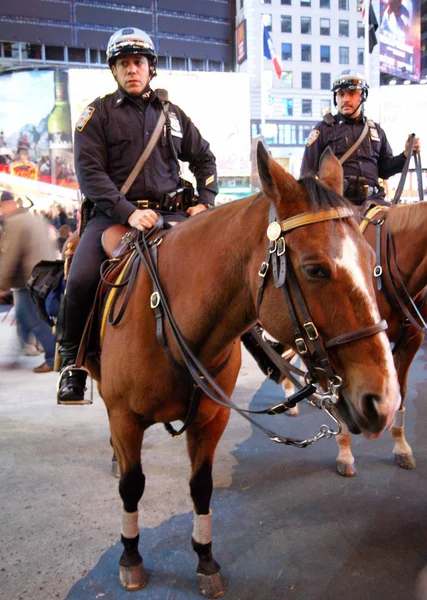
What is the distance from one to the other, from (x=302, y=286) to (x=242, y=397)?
4472mm

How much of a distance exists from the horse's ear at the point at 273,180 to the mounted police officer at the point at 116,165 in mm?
1228

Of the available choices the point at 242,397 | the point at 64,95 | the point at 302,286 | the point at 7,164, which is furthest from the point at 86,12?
the point at 302,286

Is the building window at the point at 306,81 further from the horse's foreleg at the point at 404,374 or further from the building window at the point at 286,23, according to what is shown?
the horse's foreleg at the point at 404,374

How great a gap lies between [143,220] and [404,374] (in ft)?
8.69

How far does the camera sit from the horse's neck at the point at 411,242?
12.7 feet

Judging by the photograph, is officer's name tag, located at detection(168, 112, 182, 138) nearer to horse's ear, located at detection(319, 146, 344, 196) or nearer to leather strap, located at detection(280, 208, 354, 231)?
horse's ear, located at detection(319, 146, 344, 196)

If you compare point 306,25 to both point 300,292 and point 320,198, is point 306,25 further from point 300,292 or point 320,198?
point 300,292

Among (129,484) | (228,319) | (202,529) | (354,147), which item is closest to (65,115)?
(354,147)

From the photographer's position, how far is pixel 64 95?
1086 inches

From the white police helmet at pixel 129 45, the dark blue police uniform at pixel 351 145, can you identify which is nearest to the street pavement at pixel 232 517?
the dark blue police uniform at pixel 351 145

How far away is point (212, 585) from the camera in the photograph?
274cm

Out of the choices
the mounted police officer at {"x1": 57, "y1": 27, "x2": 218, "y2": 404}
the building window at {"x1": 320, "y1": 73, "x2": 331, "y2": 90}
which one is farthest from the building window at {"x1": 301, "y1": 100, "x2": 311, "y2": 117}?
the mounted police officer at {"x1": 57, "y1": 27, "x2": 218, "y2": 404}

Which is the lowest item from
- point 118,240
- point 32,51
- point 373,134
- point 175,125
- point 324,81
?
point 118,240

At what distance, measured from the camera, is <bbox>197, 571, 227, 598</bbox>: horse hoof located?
2.73 metres
